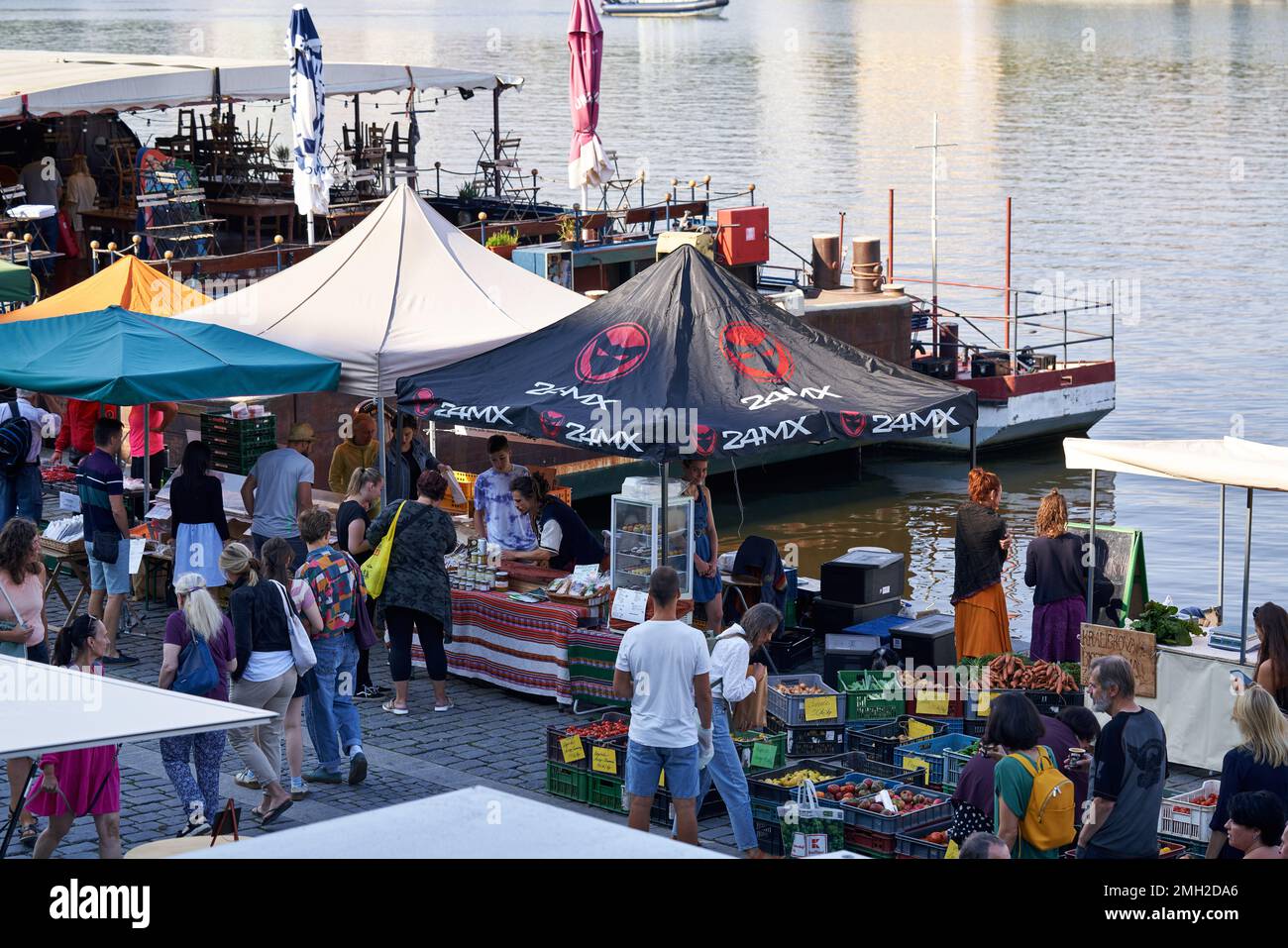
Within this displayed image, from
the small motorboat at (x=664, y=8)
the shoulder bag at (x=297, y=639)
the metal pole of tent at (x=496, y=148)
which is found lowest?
the shoulder bag at (x=297, y=639)

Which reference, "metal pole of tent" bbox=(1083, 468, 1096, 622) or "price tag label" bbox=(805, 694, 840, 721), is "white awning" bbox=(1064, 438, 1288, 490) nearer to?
"metal pole of tent" bbox=(1083, 468, 1096, 622)

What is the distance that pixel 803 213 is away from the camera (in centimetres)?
4897

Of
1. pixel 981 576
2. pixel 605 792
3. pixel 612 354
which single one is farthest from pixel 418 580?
pixel 981 576

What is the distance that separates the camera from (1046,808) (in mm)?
7934

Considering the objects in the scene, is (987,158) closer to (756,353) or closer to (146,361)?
(756,353)

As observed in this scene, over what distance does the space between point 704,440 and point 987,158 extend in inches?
2002

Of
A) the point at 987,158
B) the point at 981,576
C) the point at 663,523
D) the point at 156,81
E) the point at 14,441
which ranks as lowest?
the point at 981,576

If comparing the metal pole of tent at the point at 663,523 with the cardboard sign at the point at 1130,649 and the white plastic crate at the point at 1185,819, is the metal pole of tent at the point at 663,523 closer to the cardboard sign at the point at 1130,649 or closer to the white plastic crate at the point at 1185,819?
the cardboard sign at the point at 1130,649

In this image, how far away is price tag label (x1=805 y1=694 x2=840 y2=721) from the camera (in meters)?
11.3

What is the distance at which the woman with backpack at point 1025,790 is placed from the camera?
7.93 meters

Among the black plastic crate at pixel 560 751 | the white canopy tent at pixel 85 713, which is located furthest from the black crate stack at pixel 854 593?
the white canopy tent at pixel 85 713

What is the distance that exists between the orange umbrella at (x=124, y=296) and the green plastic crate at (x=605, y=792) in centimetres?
753
